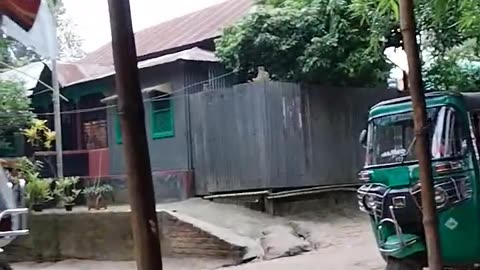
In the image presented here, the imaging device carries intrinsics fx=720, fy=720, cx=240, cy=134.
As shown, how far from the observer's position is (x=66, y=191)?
16.1 metres

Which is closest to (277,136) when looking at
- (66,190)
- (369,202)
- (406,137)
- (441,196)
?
(66,190)

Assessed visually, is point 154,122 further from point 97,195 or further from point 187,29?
point 187,29

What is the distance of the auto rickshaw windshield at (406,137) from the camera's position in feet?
20.1

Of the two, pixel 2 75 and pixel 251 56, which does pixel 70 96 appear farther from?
pixel 251 56

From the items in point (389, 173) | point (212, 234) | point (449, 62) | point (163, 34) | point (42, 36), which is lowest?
point (212, 234)

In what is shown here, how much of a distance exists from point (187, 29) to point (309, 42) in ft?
23.0

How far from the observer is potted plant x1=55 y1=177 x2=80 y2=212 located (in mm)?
15846

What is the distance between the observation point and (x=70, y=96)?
1916 centimetres

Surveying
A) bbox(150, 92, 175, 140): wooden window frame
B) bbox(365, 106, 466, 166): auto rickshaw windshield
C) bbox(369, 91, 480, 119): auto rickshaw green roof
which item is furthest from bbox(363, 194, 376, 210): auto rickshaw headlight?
bbox(150, 92, 175, 140): wooden window frame

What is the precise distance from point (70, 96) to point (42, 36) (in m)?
15.3

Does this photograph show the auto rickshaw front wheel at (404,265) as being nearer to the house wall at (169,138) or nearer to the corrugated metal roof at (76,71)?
the house wall at (169,138)

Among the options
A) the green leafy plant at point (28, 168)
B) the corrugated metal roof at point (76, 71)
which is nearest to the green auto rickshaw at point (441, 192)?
the green leafy plant at point (28, 168)

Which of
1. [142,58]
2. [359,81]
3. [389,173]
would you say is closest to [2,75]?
[142,58]

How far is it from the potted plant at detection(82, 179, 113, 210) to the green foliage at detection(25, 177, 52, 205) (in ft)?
2.73
